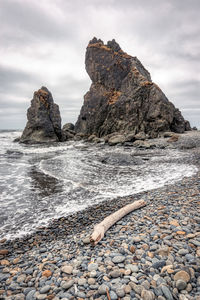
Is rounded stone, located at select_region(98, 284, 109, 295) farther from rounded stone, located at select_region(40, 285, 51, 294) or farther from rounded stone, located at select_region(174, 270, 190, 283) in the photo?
rounded stone, located at select_region(174, 270, 190, 283)

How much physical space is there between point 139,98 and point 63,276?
45.2 m

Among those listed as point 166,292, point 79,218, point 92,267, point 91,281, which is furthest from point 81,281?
point 79,218

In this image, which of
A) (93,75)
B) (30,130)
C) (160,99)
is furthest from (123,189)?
(93,75)

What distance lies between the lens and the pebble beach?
2791 mm

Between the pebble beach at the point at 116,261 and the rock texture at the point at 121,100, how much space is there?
36638 mm

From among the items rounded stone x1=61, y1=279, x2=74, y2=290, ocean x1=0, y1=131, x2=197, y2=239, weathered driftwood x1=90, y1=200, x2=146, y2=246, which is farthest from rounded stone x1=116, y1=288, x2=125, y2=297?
ocean x1=0, y1=131, x2=197, y2=239

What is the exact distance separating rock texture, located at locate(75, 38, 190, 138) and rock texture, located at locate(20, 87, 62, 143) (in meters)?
11.1

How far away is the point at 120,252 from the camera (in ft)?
12.2

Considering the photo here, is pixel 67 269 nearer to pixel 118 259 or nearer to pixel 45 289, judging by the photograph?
pixel 45 289

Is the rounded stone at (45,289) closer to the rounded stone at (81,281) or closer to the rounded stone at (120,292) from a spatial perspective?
the rounded stone at (81,281)

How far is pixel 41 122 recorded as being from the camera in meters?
45.8

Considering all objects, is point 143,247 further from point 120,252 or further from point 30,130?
point 30,130

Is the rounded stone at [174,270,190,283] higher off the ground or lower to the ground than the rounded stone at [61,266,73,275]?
higher

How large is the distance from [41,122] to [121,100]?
73.1 ft
